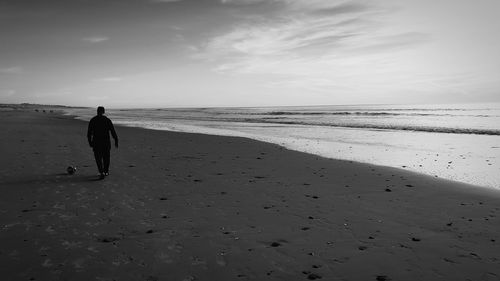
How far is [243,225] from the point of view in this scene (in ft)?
21.6

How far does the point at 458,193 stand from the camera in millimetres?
9117

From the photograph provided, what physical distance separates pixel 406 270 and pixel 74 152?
48.9 feet

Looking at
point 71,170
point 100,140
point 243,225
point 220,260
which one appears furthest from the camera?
point 71,170

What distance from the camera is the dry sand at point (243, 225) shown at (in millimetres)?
4832

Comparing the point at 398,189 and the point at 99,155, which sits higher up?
the point at 99,155

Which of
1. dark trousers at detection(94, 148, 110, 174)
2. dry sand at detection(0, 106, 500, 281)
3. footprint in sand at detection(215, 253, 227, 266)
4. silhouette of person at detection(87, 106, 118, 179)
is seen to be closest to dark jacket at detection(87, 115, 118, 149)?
silhouette of person at detection(87, 106, 118, 179)

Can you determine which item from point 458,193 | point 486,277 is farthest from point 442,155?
point 486,277

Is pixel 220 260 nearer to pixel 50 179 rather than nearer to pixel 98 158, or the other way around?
pixel 98 158

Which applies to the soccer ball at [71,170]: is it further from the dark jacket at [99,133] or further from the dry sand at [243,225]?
the dark jacket at [99,133]

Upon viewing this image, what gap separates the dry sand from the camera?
15.9 ft

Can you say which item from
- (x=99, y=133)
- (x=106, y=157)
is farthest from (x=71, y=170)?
(x=99, y=133)

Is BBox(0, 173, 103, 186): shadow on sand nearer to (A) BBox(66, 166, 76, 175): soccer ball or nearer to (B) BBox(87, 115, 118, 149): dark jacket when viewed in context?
(A) BBox(66, 166, 76, 175): soccer ball

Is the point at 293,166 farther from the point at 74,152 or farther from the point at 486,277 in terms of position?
the point at 74,152

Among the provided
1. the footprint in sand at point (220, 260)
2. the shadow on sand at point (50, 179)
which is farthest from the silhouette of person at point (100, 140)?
the footprint in sand at point (220, 260)
